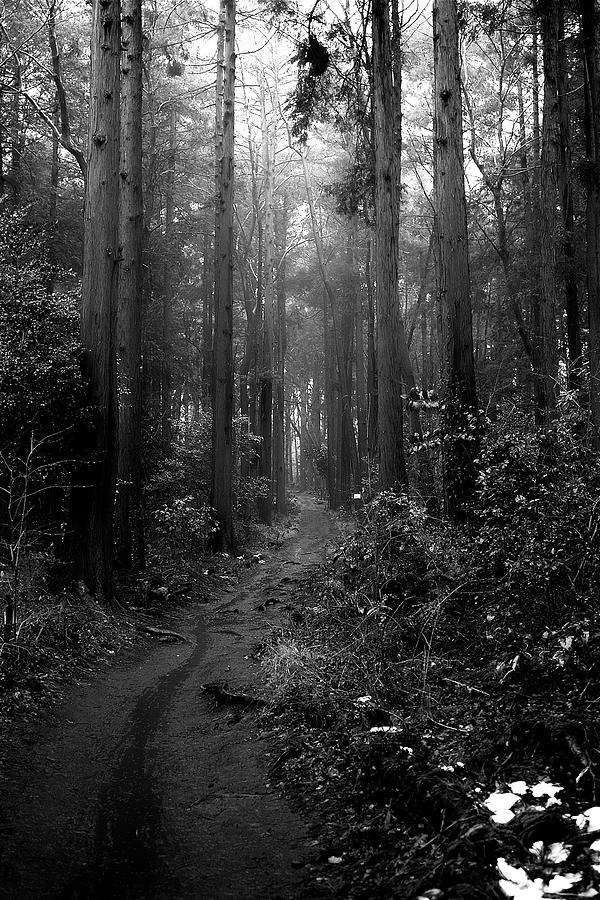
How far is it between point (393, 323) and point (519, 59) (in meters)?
14.2

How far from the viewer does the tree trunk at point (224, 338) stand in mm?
16016

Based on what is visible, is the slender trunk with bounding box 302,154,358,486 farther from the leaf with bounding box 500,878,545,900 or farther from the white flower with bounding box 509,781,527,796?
the leaf with bounding box 500,878,545,900

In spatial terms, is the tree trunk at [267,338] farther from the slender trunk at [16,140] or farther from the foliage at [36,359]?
the foliage at [36,359]

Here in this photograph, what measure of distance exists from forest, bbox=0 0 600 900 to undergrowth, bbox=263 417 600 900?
0.02 metres

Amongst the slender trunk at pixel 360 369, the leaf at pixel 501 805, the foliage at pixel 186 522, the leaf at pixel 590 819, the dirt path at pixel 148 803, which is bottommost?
the dirt path at pixel 148 803

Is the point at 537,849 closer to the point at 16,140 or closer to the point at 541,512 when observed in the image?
the point at 541,512

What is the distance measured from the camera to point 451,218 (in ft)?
29.9

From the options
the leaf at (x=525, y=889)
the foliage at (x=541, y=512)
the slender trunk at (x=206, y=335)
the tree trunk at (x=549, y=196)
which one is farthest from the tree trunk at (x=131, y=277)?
the slender trunk at (x=206, y=335)

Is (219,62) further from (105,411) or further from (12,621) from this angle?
(12,621)

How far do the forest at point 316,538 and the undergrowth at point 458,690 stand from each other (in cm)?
2

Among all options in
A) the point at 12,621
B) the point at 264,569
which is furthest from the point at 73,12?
the point at 12,621

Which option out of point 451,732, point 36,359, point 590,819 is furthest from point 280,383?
point 590,819

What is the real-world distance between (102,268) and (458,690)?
726cm

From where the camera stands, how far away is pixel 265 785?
12.6 ft
